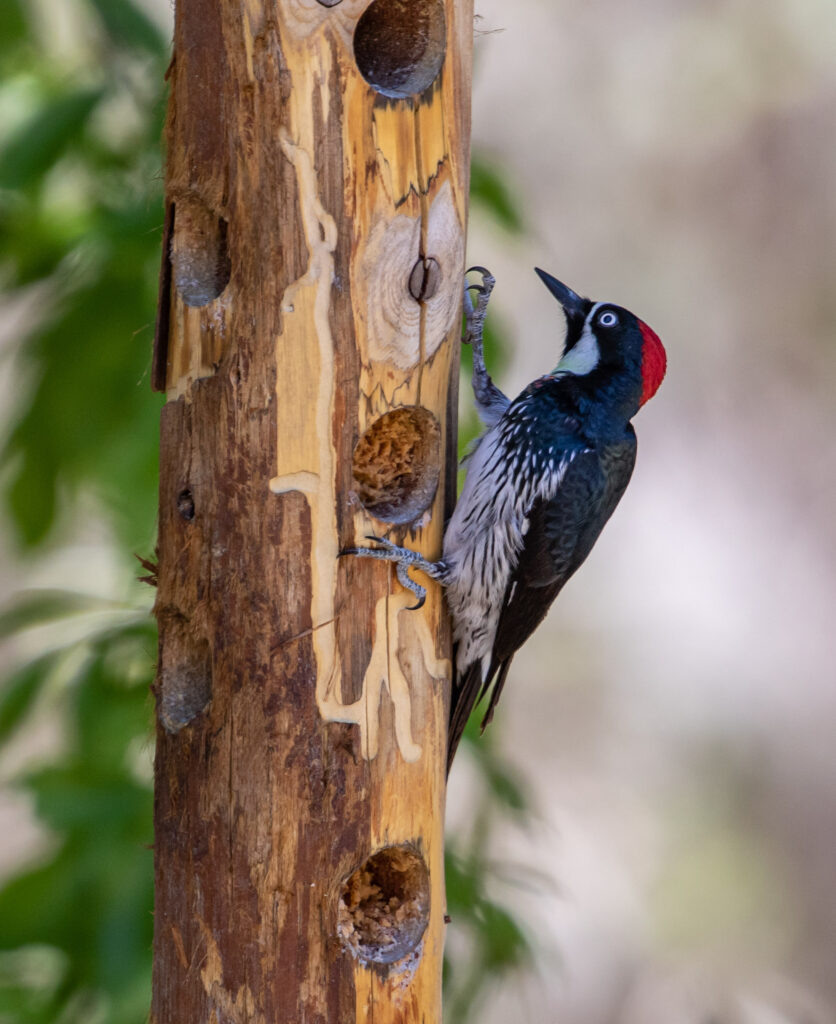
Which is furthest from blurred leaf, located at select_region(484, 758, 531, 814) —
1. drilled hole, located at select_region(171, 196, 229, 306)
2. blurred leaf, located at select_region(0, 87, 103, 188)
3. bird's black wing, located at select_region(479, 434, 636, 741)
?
blurred leaf, located at select_region(0, 87, 103, 188)

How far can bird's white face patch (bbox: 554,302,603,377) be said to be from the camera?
8.93ft

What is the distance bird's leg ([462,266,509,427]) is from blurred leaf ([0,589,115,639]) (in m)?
0.87

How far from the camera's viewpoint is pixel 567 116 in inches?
223

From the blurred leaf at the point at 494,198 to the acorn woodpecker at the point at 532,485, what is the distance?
0.11m

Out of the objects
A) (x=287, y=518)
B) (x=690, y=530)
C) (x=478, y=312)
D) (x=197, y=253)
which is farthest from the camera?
(x=690, y=530)

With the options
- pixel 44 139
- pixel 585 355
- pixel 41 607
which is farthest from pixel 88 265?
pixel 585 355

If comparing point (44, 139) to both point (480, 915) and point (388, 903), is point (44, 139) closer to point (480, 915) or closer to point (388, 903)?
point (388, 903)

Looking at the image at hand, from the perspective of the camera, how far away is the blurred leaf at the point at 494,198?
8.13ft

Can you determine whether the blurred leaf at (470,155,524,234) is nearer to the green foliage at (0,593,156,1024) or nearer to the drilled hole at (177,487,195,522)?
the drilled hole at (177,487,195,522)

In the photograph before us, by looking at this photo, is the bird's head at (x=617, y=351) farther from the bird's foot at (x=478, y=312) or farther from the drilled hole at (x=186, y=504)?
the drilled hole at (x=186, y=504)

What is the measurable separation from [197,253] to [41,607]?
2.47 feet

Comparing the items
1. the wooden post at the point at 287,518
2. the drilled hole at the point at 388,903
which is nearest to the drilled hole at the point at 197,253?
the wooden post at the point at 287,518

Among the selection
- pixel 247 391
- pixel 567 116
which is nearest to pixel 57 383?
pixel 247 391

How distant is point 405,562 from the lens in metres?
2.14
